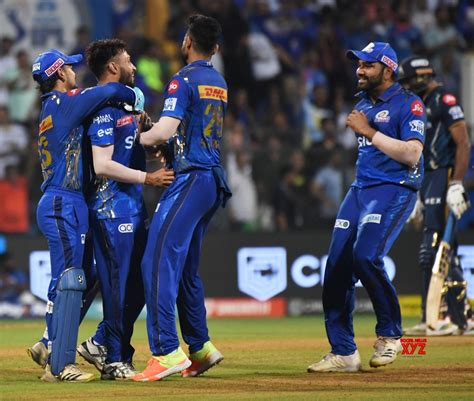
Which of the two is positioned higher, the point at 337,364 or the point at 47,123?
the point at 47,123

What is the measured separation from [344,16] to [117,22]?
13.1ft

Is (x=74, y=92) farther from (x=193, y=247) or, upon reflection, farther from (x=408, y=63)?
(x=408, y=63)

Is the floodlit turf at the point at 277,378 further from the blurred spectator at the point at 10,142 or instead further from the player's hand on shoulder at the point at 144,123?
the blurred spectator at the point at 10,142

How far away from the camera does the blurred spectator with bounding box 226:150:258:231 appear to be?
16156mm

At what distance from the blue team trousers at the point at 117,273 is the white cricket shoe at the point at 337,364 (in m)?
1.50

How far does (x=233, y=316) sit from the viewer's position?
53.2ft

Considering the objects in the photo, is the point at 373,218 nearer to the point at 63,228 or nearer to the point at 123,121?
the point at 123,121

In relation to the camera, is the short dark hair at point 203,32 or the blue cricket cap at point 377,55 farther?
the blue cricket cap at point 377,55

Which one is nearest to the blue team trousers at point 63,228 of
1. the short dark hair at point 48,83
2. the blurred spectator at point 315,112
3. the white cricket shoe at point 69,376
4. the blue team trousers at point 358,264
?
the white cricket shoe at point 69,376

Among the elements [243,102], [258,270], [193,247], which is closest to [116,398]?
[193,247]

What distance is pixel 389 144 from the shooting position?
8.80 meters

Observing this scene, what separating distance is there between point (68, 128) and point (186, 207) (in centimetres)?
106

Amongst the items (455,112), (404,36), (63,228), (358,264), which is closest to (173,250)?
(63,228)

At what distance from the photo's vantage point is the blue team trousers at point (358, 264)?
890 centimetres
